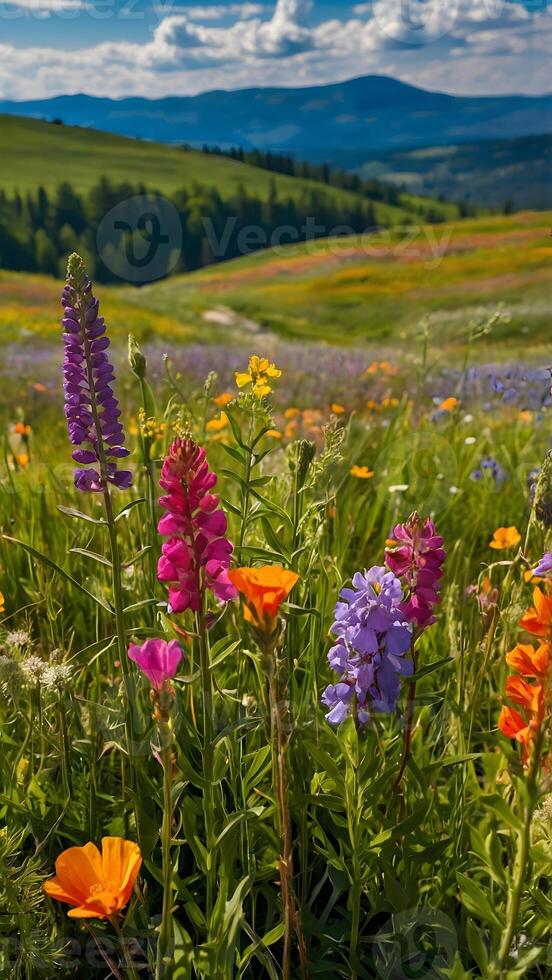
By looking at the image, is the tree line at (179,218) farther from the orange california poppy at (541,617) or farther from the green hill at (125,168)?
the orange california poppy at (541,617)

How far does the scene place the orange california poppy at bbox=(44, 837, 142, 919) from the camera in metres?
1.21

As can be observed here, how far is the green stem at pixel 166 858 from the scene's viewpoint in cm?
105

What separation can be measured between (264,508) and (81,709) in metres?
0.72

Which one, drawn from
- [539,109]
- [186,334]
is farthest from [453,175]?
[186,334]

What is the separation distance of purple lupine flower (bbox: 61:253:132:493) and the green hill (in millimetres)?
65011

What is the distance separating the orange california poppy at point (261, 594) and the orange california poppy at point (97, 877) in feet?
1.61

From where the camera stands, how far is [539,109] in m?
120

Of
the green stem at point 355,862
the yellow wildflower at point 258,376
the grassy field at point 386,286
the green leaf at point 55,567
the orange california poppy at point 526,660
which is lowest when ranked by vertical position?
the grassy field at point 386,286

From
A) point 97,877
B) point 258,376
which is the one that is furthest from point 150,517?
point 97,877

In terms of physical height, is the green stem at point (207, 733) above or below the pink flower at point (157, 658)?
below

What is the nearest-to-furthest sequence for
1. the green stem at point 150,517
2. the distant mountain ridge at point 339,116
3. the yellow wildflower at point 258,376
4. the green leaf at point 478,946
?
the green leaf at point 478,946 < the yellow wildflower at point 258,376 < the green stem at point 150,517 < the distant mountain ridge at point 339,116

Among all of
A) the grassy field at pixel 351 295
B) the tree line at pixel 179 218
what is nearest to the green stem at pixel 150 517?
the grassy field at pixel 351 295

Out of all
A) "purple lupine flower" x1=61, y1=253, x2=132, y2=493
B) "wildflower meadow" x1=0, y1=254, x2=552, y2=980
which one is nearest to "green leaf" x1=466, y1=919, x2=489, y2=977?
"wildflower meadow" x1=0, y1=254, x2=552, y2=980

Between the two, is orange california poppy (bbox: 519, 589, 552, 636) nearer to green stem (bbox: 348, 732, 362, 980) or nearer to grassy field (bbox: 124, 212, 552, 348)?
green stem (bbox: 348, 732, 362, 980)
